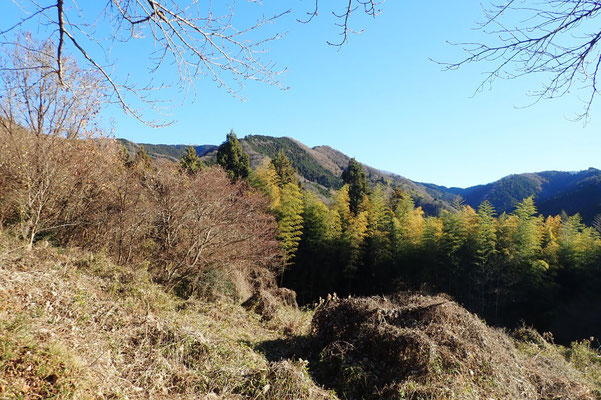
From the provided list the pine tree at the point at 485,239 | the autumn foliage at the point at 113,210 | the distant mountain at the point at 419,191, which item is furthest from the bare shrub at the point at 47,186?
the distant mountain at the point at 419,191

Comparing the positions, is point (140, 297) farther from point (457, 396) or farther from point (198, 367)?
point (457, 396)

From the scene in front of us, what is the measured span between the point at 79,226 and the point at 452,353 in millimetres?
8272

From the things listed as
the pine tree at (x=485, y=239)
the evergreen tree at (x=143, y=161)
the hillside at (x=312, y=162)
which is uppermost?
the hillside at (x=312, y=162)

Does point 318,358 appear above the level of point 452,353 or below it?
below

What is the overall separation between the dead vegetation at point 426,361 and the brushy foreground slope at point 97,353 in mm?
1035

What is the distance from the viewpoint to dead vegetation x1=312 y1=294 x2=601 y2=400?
370cm

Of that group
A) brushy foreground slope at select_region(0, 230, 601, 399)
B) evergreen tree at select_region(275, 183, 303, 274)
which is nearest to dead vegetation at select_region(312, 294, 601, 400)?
brushy foreground slope at select_region(0, 230, 601, 399)

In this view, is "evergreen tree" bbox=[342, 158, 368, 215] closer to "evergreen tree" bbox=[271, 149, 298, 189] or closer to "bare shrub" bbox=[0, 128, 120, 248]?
"evergreen tree" bbox=[271, 149, 298, 189]

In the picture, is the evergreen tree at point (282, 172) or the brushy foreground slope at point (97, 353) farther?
the evergreen tree at point (282, 172)

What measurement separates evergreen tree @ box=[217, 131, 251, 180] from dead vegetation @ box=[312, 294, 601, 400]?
18954mm

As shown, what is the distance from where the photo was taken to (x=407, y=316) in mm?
5105

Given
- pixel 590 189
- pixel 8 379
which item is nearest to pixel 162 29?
pixel 8 379

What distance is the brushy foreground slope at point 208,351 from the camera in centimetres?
245

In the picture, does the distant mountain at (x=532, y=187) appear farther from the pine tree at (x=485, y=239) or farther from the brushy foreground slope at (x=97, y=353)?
the brushy foreground slope at (x=97, y=353)
